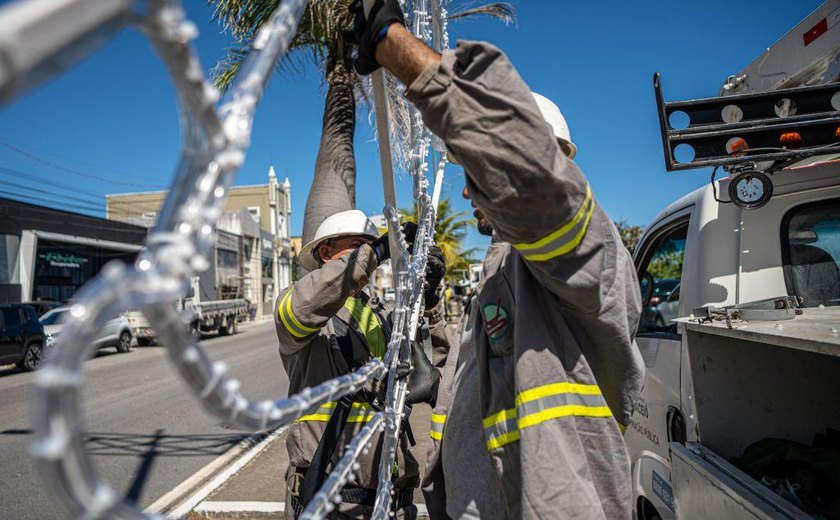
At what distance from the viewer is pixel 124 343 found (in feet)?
55.2

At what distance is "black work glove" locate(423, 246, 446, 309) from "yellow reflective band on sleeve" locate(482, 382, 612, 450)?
113 cm

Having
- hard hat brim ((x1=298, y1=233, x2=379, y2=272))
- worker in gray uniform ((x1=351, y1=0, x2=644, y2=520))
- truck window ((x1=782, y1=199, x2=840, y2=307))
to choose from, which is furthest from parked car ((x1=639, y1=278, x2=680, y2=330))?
worker in gray uniform ((x1=351, y1=0, x2=644, y2=520))

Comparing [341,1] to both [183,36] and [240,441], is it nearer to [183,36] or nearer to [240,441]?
[183,36]

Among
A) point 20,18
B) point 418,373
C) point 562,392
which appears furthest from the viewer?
point 418,373

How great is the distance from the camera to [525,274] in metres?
1.42

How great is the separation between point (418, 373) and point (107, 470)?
180 inches

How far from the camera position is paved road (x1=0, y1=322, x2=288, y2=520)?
489 cm

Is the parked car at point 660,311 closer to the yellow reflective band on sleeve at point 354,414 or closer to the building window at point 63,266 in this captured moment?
the yellow reflective band on sleeve at point 354,414

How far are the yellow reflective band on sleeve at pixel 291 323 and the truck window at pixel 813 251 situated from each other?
2.33m

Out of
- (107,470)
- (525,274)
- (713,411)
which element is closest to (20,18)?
(525,274)

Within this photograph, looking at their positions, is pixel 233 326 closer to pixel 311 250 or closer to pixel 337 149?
pixel 337 149

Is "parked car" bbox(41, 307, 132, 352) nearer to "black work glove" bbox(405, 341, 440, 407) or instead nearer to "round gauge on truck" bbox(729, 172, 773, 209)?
"black work glove" bbox(405, 341, 440, 407)

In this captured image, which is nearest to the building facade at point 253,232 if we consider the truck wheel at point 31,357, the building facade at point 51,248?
the building facade at point 51,248

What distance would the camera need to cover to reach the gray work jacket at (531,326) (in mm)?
1104
